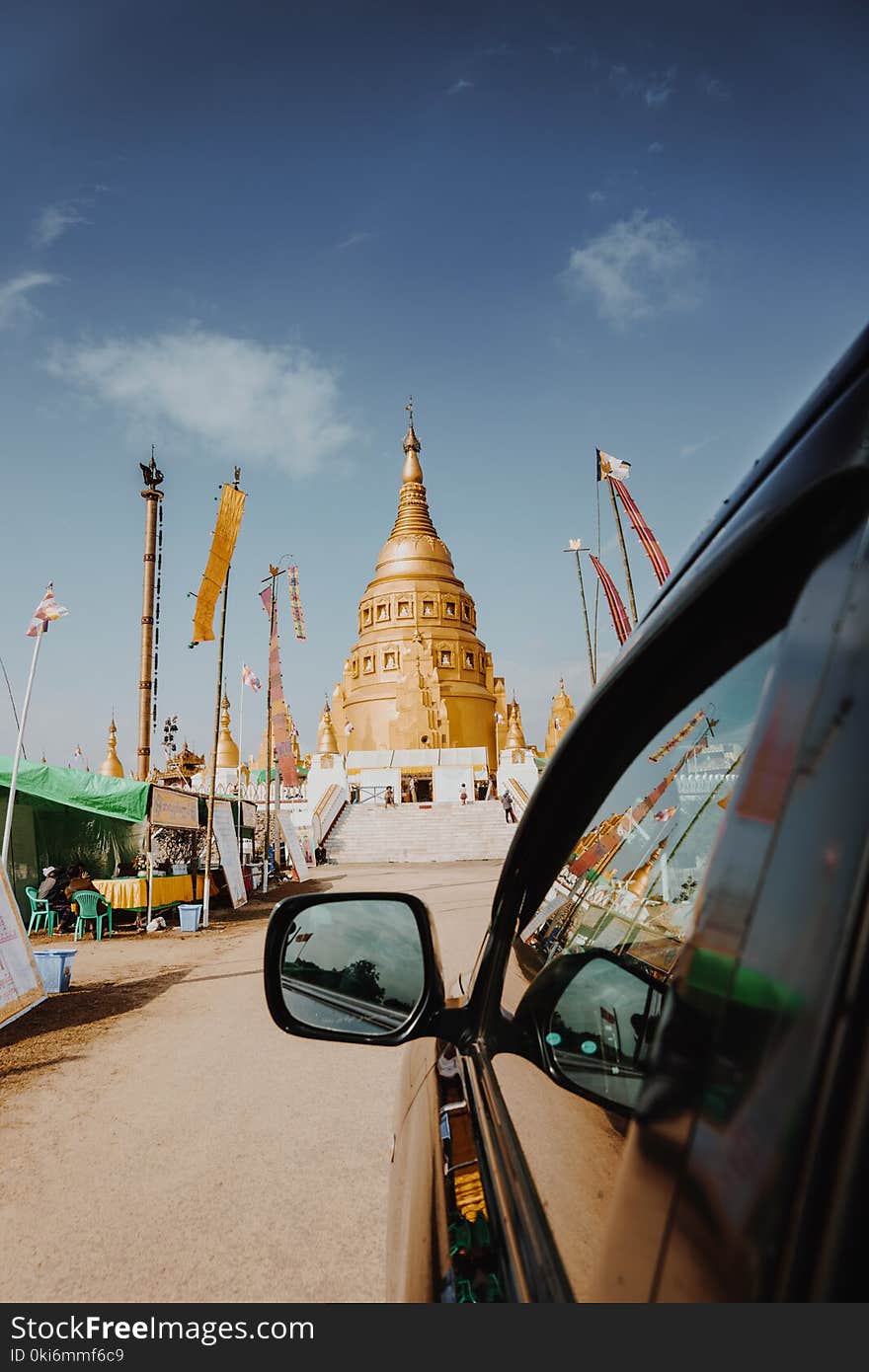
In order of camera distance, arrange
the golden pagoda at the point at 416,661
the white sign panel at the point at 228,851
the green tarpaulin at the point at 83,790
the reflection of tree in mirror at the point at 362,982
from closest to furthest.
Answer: the reflection of tree in mirror at the point at 362,982
the green tarpaulin at the point at 83,790
the white sign panel at the point at 228,851
the golden pagoda at the point at 416,661

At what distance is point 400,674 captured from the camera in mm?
52562

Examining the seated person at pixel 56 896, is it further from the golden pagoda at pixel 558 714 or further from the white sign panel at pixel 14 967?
the golden pagoda at pixel 558 714

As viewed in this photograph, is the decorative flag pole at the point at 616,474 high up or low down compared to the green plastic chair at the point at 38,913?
up

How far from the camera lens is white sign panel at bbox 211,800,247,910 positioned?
634 inches

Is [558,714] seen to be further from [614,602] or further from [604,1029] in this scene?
[604,1029]

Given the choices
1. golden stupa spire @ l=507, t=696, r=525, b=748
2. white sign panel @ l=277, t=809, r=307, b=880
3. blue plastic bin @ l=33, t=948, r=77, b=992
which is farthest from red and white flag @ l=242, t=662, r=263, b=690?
golden stupa spire @ l=507, t=696, r=525, b=748

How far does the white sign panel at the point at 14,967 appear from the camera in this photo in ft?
22.6

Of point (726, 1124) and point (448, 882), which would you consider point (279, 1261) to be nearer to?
point (726, 1124)

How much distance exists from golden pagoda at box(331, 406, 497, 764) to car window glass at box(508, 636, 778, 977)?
1877 inches

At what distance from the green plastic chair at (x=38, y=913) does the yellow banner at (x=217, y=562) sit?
5779 mm

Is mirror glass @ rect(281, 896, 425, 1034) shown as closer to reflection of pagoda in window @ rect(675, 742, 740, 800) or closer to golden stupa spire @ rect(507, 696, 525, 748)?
reflection of pagoda in window @ rect(675, 742, 740, 800)

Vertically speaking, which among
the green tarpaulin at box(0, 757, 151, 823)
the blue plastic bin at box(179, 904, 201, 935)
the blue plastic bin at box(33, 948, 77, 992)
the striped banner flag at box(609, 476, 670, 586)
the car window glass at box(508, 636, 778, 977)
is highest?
the striped banner flag at box(609, 476, 670, 586)

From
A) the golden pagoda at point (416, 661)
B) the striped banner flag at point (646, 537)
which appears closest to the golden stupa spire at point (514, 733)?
the golden pagoda at point (416, 661)

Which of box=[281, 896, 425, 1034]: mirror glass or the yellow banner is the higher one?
the yellow banner
